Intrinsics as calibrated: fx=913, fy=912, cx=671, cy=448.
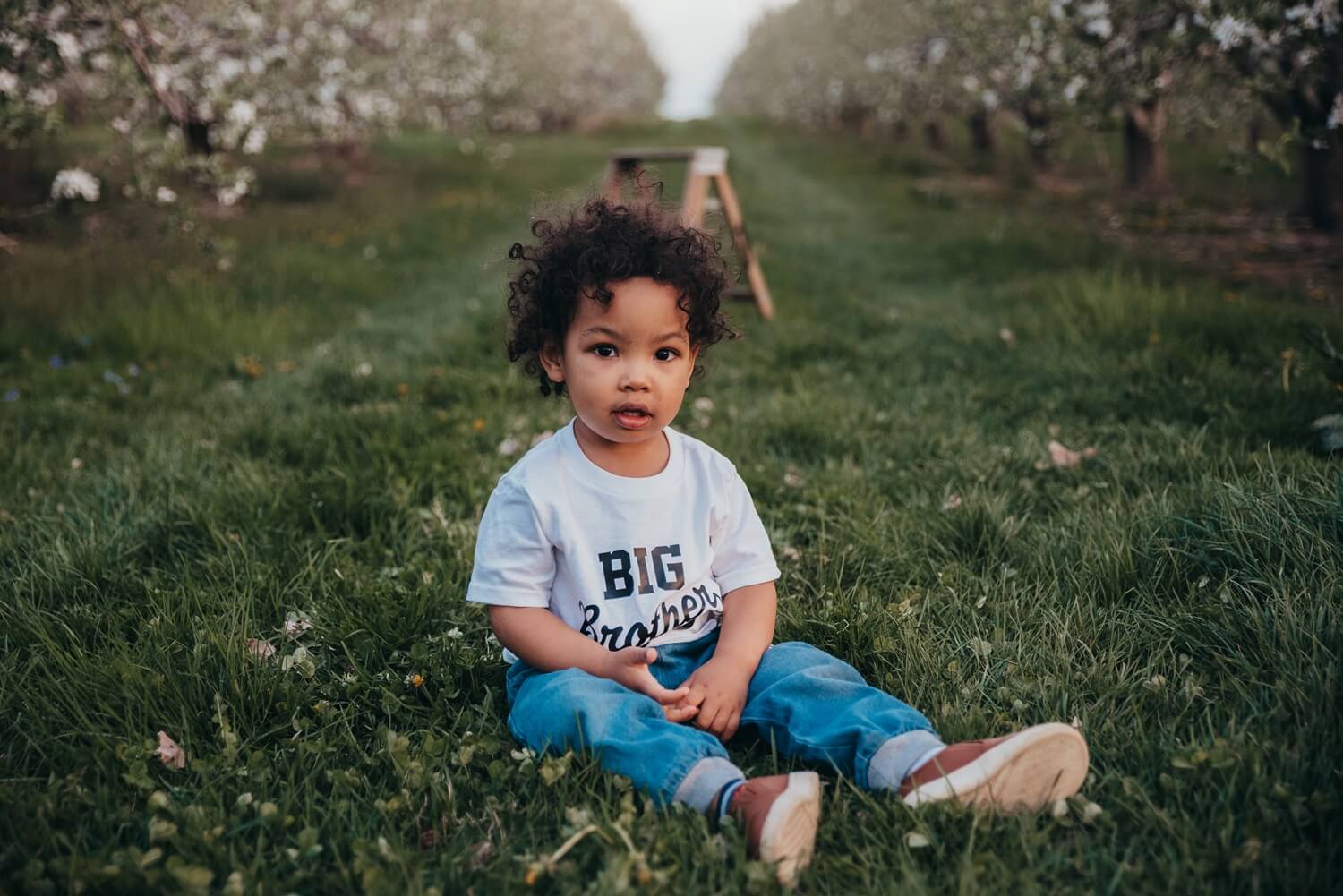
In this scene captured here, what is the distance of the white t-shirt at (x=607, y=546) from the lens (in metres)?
2.21

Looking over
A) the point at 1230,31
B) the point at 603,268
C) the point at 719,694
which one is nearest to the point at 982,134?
the point at 1230,31

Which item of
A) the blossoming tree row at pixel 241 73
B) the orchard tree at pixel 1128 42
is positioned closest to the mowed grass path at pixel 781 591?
the blossoming tree row at pixel 241 73

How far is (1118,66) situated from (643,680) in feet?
27.0

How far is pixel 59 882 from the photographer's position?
174 cm

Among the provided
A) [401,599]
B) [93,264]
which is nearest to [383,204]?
[93,264]

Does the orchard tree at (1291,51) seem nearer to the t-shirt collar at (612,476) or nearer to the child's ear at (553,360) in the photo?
the t-shirt collar at (612,476)

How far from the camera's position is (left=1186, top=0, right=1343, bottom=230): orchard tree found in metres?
5.46

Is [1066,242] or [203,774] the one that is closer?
[203,774]

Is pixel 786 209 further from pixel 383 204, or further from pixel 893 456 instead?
pixel 893 456

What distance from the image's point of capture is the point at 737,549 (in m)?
2.42

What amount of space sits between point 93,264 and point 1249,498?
27.1 ft

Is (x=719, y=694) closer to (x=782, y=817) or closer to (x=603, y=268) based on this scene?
(x=782, y=817)

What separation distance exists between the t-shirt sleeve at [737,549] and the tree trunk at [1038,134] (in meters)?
9.22

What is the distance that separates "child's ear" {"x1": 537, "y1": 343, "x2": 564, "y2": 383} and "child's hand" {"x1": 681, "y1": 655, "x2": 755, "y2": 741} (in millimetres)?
819
